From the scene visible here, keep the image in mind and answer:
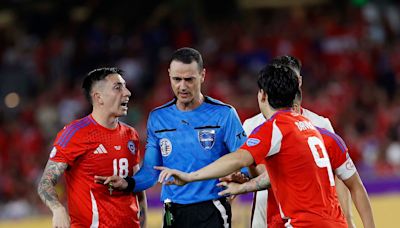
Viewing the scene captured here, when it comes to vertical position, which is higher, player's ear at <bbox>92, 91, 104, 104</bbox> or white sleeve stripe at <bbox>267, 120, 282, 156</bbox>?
player's ear at <bbox>92, 91, 104, 104</bbox>

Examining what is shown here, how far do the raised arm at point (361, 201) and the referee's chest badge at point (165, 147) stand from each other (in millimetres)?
1487

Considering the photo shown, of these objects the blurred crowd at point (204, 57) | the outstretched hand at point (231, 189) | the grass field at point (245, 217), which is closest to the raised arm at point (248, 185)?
the outstretched hand at point (231, 189)

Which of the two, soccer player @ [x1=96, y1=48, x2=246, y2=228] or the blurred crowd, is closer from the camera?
soccer player @ [x1=96, y1=48, x2=246, y2=228]

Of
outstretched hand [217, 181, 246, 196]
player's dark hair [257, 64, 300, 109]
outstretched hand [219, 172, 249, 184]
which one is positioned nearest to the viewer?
player's dark hair [257, 64, 300, 109]

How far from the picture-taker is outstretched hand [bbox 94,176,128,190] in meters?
6.99

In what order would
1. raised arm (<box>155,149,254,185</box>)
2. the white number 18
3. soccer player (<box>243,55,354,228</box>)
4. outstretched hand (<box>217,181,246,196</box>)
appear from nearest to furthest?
raised arm (<box>155,149,254,185</box>)
outstretched hand (<box>217,181,246,196</box>)
the white number 18
soccer player (<box>243,55,354,228</box>)

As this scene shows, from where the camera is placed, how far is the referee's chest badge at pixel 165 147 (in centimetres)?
710

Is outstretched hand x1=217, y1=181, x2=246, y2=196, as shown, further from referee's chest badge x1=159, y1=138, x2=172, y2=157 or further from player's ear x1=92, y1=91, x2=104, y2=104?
player's ear x1=92, y1=91, x2=104, y2=104

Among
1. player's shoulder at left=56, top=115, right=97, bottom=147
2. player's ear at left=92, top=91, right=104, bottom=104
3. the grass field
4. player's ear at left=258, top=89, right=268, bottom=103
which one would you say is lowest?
the grass field

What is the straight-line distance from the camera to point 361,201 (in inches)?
248

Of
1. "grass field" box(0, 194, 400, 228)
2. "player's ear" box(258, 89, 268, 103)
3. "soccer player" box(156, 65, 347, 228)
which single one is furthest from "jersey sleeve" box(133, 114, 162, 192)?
"grass field" box(0, 194, 400, 228)

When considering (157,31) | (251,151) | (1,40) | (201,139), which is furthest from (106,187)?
(1,40)

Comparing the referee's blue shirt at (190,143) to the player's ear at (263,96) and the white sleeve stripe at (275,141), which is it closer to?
the player's ear at (263,96)

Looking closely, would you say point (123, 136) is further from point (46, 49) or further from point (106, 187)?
point (46, 49)
